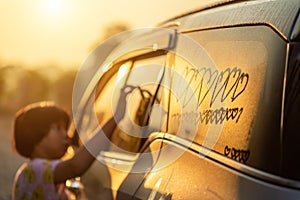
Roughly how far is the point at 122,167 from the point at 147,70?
2.01ft

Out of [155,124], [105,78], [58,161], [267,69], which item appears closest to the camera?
[267,69]

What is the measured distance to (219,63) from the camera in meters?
3.91

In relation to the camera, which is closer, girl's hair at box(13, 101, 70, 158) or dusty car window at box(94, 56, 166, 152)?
dusty car window at box(94, 56, 166, 152)

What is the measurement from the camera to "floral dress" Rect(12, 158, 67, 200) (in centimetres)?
515

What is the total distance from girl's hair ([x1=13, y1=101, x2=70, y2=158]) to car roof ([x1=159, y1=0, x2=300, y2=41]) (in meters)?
1.12

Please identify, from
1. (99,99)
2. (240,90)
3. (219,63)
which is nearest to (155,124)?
(219,63)

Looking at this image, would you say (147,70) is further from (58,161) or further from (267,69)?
(267,69)

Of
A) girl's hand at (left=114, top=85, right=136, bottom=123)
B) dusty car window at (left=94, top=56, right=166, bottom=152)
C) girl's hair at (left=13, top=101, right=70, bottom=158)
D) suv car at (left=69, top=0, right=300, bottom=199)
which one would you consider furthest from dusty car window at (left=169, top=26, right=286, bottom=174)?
girl's hair at (left=13, top=101, right=70, bottom=158)

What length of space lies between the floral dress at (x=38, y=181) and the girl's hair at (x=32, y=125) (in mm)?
250

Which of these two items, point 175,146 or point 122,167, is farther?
point 122,167

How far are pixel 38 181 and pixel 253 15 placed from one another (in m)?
1.90

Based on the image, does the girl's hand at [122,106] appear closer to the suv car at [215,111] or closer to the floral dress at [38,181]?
the suv car at [215,111]

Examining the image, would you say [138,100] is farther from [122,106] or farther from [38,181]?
[38,181]

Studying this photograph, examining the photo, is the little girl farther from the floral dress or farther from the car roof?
the car roof
